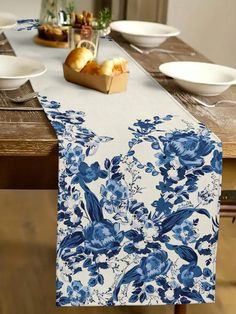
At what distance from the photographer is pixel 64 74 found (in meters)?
2.21

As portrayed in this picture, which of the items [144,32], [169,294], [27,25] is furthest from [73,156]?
[27,25]

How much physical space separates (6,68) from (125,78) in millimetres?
333

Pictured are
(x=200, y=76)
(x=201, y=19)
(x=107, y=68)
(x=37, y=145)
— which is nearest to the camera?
(x=37, y=145)

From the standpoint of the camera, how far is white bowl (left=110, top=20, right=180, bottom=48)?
2762 millimetres

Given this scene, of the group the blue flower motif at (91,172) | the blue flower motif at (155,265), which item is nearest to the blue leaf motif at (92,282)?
the blue flower motif at (155,265)

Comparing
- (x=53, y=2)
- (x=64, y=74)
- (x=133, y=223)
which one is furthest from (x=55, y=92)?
(x=53, y=2)

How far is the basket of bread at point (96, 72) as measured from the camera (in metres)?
2.09

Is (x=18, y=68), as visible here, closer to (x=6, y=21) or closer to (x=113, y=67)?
(x=113, y=67)

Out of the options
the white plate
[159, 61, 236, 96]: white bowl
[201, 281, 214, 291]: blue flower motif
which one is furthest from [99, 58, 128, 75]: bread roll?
the white plate

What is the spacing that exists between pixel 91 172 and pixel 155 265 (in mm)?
271

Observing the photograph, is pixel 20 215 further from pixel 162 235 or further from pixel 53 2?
pixel 162 235

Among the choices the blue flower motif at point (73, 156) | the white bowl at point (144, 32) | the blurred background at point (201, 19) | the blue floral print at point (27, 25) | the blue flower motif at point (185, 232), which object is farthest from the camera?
the blurred background at point (201, 19)

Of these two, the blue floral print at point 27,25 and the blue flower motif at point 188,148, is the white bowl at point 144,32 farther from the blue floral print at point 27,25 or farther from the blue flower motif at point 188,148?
the blue flower motif at point 188,148

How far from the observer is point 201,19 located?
13.4 feet
